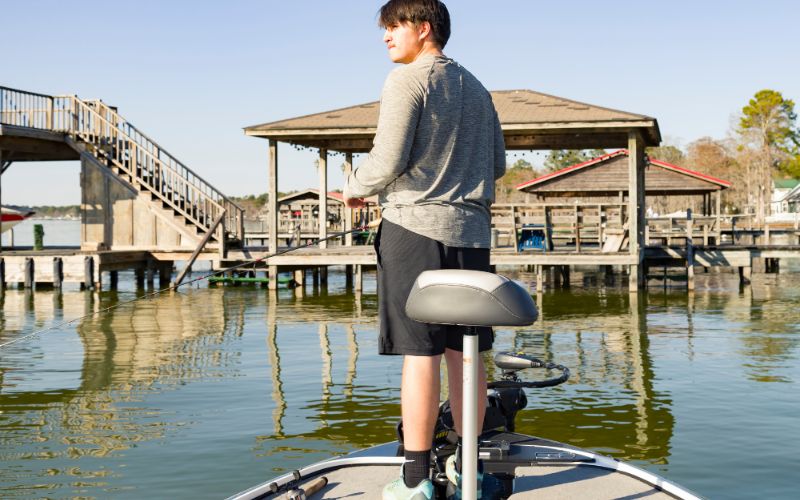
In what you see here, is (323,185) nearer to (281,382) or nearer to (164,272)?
(164,272)

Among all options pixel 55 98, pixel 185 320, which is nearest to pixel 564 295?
pixel 185 320

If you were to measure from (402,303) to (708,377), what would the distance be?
21.0ft

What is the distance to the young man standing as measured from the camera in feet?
10.9

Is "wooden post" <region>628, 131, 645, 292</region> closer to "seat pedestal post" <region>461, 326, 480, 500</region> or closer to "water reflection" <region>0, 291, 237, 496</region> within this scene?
"water reflection" <region>0, 291, 237, 496</region>

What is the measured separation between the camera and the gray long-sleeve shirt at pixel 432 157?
3340 millimetres

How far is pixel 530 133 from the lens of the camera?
1939cm

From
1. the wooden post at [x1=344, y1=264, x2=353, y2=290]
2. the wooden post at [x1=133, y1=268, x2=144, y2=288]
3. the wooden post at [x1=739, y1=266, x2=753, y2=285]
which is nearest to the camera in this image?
the wooden post at [x1=739, y1=266, x2=753, y2=285]

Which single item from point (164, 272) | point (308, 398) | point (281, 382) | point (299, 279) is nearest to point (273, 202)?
point (299, 279)

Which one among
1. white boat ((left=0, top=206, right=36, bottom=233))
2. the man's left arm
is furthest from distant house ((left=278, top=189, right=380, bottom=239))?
the man's left arm

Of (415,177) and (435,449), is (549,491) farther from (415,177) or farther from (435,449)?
(415,177)

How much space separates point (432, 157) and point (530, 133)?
16.3 m

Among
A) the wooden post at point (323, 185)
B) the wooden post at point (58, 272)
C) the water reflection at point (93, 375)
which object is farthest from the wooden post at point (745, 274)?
the wooden post at point (58, 272)

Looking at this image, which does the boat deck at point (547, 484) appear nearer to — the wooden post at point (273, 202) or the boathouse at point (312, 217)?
the wooden post at point (273, 202)

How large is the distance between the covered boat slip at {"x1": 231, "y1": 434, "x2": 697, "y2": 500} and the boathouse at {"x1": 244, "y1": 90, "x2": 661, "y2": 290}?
14350 mm
